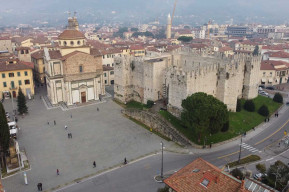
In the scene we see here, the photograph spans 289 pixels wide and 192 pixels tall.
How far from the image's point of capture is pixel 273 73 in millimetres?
88875

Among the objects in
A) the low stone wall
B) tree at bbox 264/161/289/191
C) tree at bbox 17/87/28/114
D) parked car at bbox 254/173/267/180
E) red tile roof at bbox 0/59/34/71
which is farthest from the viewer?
red tile roof at bbox 0/59/34/71

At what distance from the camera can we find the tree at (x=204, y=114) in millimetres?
42781

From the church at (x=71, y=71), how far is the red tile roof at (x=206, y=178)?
4589 centimetres

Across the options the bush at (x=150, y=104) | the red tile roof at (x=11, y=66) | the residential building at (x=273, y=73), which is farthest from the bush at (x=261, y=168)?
the red tile roof at (x=11, y=66)

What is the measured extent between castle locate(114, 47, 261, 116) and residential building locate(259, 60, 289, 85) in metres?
27.5

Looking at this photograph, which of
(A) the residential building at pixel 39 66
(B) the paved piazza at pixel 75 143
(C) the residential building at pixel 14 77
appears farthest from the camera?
(A) the residential building at pixel 39 66

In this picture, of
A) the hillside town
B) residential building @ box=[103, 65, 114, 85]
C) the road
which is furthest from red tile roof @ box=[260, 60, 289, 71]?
residential building @ box=[103, 65, 114, 85]

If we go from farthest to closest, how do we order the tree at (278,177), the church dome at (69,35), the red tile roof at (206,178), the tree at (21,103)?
1. the church dome at (69,35)
2. the tree at (21,103)
3. the tree at (278,177)
4. the red tile roof at (206,178)

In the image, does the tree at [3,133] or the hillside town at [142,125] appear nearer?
the hillside town at [142,125]

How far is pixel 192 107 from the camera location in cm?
4494

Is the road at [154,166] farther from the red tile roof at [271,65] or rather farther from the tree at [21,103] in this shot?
the red tile roof at [271,65]

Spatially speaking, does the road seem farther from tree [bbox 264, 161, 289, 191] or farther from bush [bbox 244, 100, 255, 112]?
tree [bbox 264, 161, 289, 191]

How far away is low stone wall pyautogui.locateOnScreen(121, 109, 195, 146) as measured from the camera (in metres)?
49.0

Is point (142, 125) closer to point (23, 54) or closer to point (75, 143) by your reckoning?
point (75, 143)
